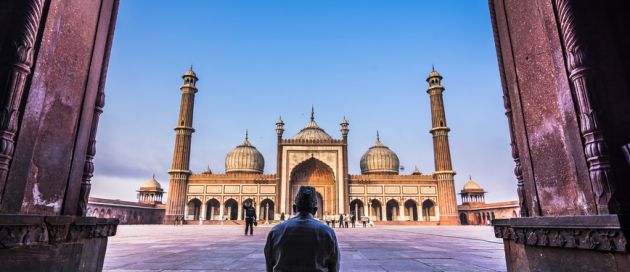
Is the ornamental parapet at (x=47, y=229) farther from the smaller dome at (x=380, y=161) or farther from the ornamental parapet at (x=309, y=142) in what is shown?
the smaller dome at (x=380, y=161)

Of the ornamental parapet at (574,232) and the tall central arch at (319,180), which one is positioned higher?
the tall central arch at (319,180)

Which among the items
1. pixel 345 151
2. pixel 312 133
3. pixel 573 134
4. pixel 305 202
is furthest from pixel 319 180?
pixel 305 202

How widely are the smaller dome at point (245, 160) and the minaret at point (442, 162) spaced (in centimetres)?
1780

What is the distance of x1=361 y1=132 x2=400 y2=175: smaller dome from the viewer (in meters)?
36.3

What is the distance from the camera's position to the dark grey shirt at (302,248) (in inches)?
62.9

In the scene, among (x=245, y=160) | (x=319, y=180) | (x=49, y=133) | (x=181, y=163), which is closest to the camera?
(x=49, y=133)

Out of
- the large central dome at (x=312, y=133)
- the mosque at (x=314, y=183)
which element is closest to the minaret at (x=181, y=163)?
the mosque at (x=314, y=183)

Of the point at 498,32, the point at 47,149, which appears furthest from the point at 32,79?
the point at 498,32

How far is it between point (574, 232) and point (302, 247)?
4.90 feet

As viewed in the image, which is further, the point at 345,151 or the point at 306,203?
the point at 345,151

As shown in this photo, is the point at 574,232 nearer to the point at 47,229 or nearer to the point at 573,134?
the point at 573,134

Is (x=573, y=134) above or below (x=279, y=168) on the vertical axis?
below

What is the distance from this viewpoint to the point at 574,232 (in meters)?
1.88

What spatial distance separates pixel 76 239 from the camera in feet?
7.92
